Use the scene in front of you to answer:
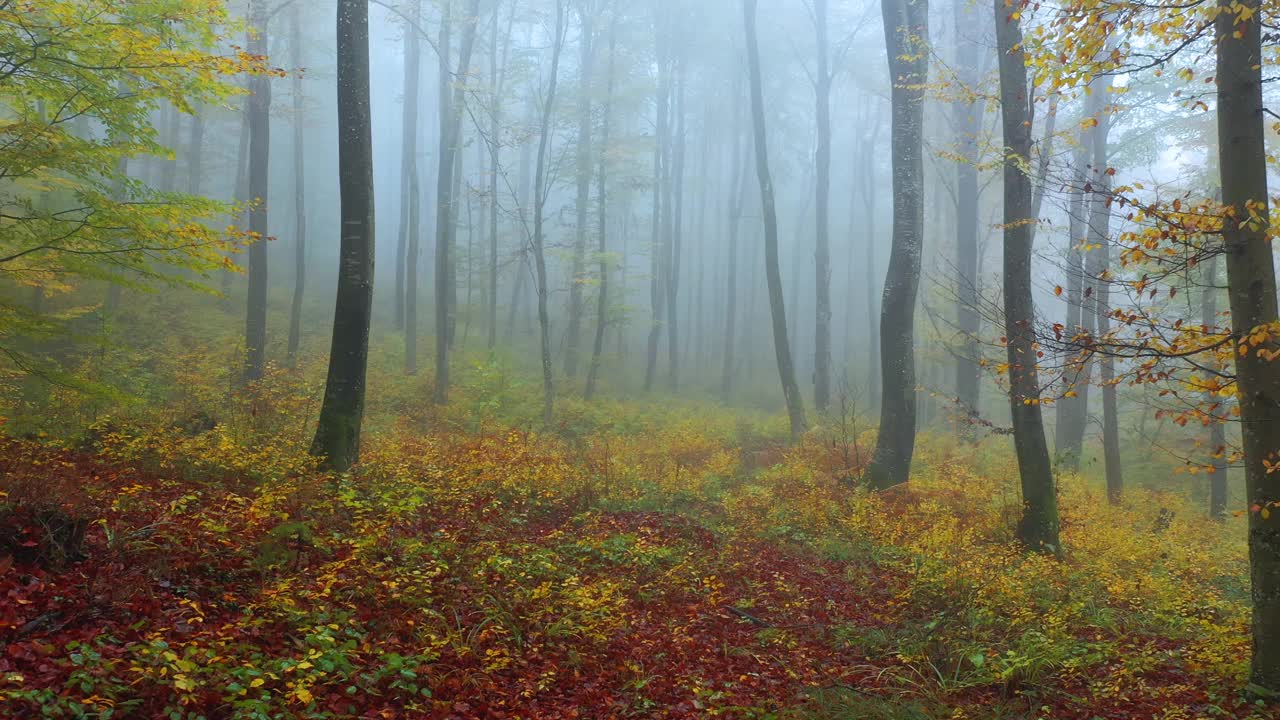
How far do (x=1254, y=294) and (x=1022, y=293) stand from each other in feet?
12.8

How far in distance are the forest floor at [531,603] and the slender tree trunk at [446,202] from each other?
8.48 metres

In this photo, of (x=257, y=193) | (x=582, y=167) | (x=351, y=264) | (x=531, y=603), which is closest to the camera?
(x=531, y=603)

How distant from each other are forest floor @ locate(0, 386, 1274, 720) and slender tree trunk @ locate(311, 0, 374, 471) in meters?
0.67

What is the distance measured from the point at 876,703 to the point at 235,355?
1670cm

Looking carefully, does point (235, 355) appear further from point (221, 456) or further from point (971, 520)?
point (971, 520)

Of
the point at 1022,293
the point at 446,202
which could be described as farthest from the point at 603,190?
the point at 1022,293

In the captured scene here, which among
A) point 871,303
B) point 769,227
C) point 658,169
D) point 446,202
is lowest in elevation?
point 871,303

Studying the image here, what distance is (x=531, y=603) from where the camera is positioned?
5.46m

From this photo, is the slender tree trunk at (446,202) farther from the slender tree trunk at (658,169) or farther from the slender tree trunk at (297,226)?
the slender tree trunk at (658,169)

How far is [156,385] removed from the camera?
521 inches

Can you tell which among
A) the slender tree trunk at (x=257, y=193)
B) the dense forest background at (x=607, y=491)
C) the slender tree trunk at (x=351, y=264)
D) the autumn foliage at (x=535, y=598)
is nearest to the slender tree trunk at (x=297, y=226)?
the dense forest background at (x=607, y=491)

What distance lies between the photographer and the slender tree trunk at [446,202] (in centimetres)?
1773

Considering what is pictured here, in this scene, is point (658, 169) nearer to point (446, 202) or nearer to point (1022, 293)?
point (446, 202)

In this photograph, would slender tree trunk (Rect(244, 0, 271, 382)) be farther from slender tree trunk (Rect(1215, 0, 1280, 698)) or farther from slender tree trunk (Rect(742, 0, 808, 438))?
slender tree trunk (Rect(1215, 0, 1280, 698))
